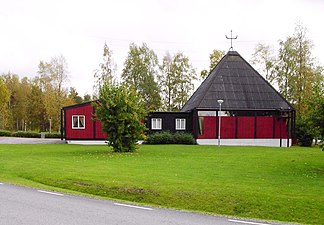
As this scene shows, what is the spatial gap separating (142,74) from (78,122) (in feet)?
84.6

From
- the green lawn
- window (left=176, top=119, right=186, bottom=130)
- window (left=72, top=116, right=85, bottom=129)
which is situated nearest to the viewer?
the green lawn

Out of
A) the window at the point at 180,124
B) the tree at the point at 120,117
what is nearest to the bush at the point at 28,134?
the window at the point at 180,124

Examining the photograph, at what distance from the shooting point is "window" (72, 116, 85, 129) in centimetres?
4381

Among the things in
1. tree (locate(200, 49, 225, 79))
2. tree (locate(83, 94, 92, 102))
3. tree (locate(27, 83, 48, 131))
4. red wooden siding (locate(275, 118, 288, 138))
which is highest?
tree (locate(200, 49, 225, 79))

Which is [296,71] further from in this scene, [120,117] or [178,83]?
[120,117]

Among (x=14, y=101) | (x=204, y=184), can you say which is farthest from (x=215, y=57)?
(x=204, y=184)

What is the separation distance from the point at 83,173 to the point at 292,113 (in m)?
32.2

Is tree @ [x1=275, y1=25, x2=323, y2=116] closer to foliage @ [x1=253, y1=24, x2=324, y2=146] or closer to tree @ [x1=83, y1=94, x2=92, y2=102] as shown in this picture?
foliage @ [x1=253, y1=24, x2=324, y2=146]

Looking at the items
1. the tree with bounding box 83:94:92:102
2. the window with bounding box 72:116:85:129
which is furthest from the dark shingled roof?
the tree with bounding box 83:94:92:102

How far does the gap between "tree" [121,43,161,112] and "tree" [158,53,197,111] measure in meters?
1.67

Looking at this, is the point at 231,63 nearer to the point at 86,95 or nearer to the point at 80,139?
the point at 80,139

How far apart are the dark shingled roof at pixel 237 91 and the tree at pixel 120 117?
48.9 ft

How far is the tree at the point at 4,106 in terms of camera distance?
69.1 metres

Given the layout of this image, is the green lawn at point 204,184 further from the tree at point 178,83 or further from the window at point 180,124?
the tree at point 178,83
